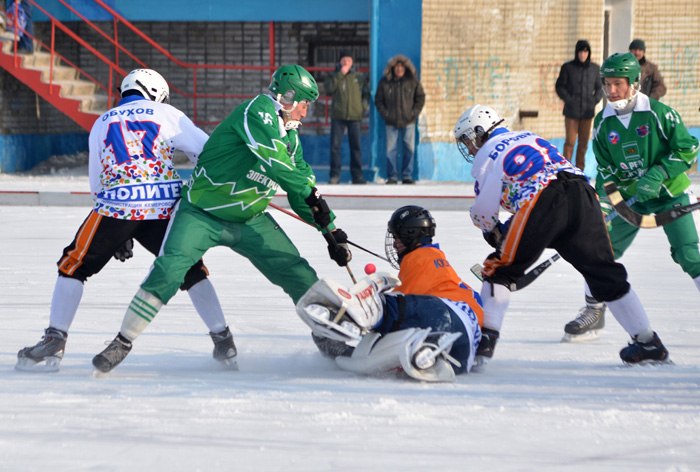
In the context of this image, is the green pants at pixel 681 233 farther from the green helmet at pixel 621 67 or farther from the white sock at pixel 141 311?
the white sock at pixel 141 311

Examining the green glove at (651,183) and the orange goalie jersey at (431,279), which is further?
the green glove at (651,183)

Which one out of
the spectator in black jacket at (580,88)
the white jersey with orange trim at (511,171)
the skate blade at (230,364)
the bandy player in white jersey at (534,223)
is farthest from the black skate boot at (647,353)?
the spectator in black jacket at (580,88)

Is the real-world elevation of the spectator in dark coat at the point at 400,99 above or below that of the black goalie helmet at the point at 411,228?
above

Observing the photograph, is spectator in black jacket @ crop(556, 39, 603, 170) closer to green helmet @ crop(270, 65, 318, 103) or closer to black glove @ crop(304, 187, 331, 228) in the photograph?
green helmet @ crop(270, 65, 318, 103)

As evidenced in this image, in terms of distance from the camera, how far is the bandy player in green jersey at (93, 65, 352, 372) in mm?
4328

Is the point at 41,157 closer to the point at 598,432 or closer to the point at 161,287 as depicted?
the point at 161,287

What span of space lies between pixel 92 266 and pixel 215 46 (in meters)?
13.5

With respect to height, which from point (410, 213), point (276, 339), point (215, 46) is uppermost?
point (215, 46)

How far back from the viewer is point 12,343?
16.8ft

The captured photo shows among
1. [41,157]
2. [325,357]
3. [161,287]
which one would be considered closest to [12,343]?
[161,287]

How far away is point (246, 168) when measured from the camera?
4.52 meters

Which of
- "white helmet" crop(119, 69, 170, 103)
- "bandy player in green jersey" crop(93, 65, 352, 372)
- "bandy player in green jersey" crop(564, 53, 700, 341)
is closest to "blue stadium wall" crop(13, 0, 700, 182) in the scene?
"bandy player in green jersey" crop(564, 53, 700, 341)

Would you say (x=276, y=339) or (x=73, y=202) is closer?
(x=276, y=339)

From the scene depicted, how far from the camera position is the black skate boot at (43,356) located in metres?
4.48
